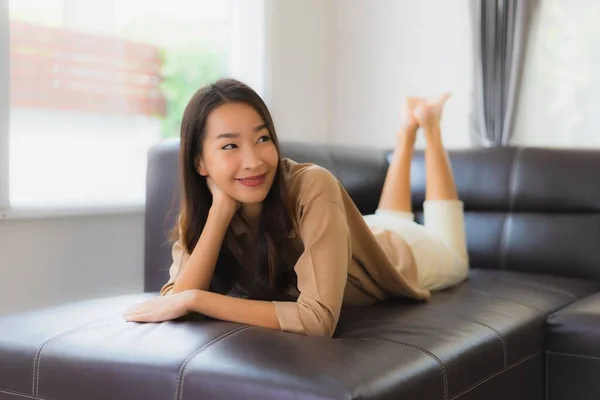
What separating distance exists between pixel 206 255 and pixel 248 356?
1.48 ft

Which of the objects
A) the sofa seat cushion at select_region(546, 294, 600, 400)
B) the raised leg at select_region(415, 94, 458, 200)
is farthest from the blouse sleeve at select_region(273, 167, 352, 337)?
the raised leg at select_region(415, 94, 458, 200)

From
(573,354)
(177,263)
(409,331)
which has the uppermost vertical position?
(177,263)

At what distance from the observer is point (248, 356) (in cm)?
153

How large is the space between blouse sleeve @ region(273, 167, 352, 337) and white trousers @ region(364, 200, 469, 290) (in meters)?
0.77

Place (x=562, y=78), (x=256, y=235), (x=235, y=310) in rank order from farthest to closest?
(x=562, y=78), (x=256, y=235), (x=235, y=310)

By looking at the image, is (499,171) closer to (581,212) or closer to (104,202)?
(581,212)

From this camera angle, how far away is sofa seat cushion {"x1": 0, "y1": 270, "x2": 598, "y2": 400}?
1461mm

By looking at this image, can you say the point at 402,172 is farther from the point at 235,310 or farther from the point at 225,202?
the point at 235,310

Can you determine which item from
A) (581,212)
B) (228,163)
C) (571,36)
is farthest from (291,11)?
(228,163)

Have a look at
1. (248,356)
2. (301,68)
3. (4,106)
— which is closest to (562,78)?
(301,68)

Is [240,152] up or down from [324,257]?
up

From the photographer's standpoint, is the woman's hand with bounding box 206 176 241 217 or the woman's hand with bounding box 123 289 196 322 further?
the woman's hand with bounding box 206 176 241 217

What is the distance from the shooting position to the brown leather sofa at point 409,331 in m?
1.51

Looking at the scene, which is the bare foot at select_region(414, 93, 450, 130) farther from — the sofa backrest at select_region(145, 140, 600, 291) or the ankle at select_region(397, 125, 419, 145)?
the sofa backrest at select_region(145, 140, 600, 291)
